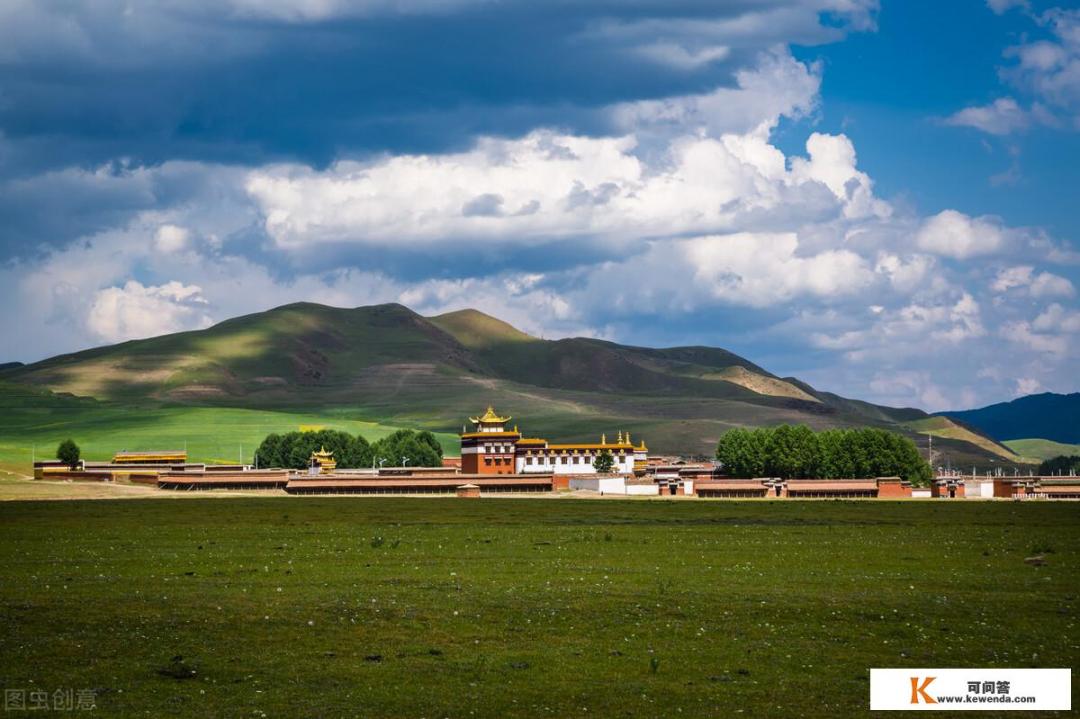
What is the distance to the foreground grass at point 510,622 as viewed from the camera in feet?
92.1

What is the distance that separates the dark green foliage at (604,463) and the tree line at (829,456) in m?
21.6

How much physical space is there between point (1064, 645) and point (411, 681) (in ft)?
52.5

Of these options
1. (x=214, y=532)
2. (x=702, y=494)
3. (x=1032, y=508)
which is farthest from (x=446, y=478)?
(x=214, y=532)

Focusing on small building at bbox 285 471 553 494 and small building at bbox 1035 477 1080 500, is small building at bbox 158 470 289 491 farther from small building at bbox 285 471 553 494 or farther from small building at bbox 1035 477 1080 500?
small building at bbox 1035 477 1080 500

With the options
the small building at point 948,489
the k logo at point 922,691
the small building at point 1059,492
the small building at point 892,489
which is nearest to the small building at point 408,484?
the small building at point 892,489

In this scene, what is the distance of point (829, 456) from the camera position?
172125 millimetres

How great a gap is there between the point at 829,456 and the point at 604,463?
1434 inches

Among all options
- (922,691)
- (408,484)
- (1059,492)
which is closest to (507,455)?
(408,484)

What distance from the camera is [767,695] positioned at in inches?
1102

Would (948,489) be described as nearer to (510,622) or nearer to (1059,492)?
(1059,492)

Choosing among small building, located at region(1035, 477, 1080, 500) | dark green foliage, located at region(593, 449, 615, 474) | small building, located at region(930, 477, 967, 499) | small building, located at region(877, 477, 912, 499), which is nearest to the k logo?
small building, located at region(877, 477, 912, 499)

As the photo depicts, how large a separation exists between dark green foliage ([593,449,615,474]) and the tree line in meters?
21.6

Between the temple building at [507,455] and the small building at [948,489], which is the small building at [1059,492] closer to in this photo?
the small building at [948,489]

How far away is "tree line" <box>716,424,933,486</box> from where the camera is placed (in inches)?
6693
